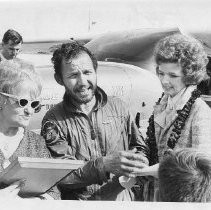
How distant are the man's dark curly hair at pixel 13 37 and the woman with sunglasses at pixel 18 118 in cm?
26

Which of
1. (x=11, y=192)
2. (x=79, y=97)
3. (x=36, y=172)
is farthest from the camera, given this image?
(x=79, y=97)

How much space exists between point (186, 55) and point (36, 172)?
4.19 ft

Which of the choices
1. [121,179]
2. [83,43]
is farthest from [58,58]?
[121,179]

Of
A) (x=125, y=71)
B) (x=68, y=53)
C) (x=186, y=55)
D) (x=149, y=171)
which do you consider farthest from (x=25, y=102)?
(x=186, y=55)

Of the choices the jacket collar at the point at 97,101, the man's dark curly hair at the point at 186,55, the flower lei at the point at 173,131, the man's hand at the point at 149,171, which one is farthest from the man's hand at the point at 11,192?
the man's dark curly hair at the point at 186,55

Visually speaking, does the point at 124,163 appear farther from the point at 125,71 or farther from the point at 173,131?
the point at 125,71

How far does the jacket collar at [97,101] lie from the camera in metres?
4.60

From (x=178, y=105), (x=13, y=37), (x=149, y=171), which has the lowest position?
(x=149, y=171)

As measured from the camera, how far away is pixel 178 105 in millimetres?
4535

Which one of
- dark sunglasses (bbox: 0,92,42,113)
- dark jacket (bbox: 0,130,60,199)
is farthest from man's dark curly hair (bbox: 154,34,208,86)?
dark jacket (bbox: 0,130,60,199)

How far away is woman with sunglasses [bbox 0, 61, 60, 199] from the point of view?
14.8 feet

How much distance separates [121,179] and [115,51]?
890 millimetres

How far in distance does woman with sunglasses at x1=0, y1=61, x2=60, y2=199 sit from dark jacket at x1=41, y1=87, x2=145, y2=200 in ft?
0.33

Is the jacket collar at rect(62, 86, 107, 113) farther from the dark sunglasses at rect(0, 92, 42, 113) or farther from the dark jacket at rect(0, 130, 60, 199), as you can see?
the dark jacket at rect(0, 130, 60, 199)
